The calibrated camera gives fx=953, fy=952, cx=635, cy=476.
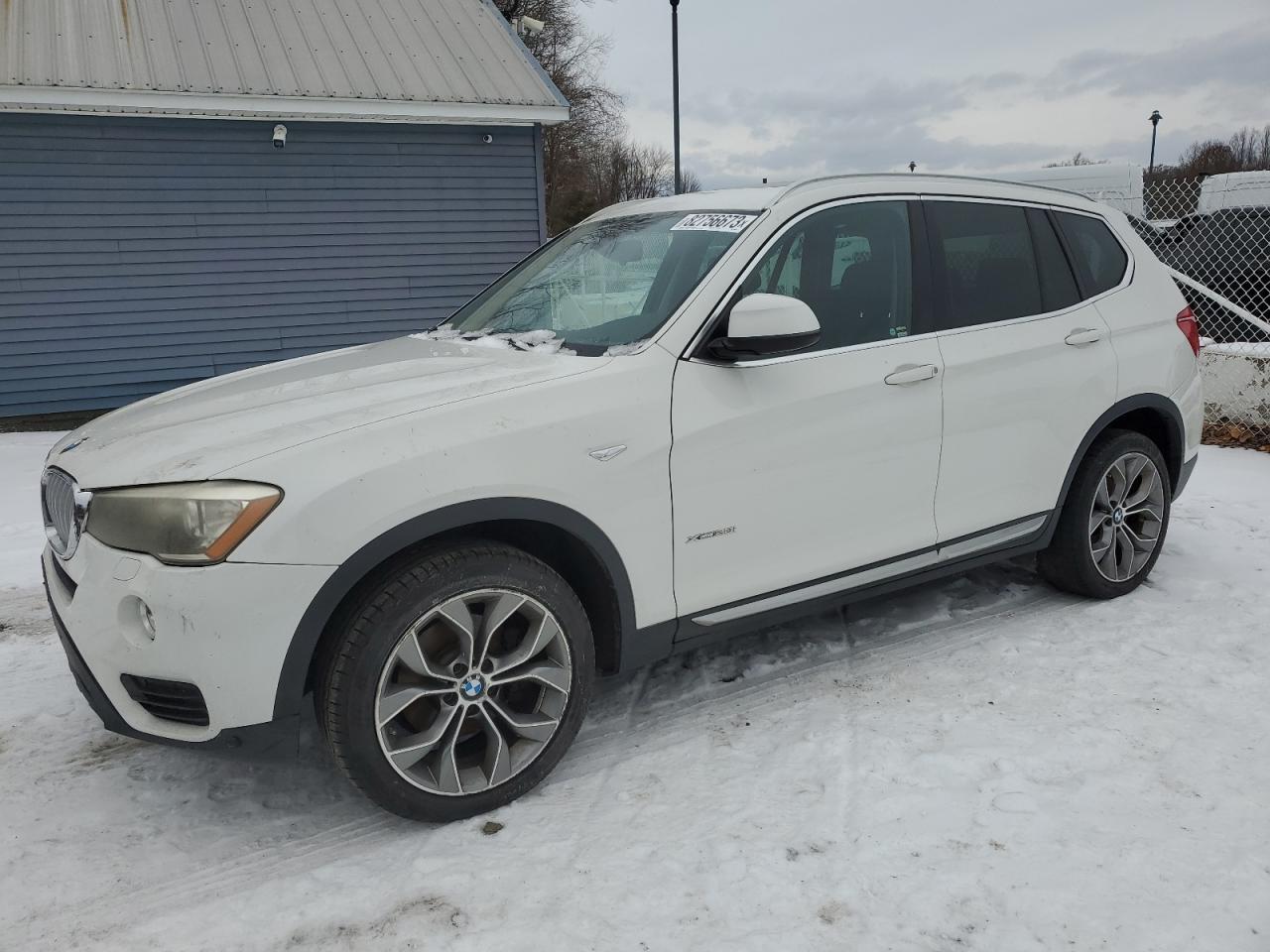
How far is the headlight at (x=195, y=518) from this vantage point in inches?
90.8

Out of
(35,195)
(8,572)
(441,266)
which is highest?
(35,195)

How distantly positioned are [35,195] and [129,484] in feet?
30.1

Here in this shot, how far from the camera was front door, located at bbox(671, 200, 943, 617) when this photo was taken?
2963mm

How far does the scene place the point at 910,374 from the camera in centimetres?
335

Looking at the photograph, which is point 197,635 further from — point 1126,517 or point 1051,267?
point 1126,517

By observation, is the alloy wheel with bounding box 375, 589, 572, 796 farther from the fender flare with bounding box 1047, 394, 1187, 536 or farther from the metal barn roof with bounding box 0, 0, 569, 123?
the metal barn roof with bounding box 0, 0, 569, 123

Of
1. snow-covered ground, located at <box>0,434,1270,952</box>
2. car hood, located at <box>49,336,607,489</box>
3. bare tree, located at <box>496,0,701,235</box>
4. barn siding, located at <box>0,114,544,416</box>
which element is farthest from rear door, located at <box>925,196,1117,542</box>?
bare tree, located at <box>496,0,701,235</box>

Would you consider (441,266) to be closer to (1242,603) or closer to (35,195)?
(35,195)

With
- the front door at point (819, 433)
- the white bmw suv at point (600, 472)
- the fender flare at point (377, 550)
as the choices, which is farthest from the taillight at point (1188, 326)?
the fender flare at point (377, 550)

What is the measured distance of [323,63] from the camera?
34.7ft

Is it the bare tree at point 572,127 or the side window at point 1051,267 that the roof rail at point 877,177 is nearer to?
the side window at point 1051,267

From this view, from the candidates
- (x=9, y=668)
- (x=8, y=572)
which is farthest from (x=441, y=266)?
(x=9, y=668)

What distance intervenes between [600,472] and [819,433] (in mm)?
810

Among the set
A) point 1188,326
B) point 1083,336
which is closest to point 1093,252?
point 1083,336
